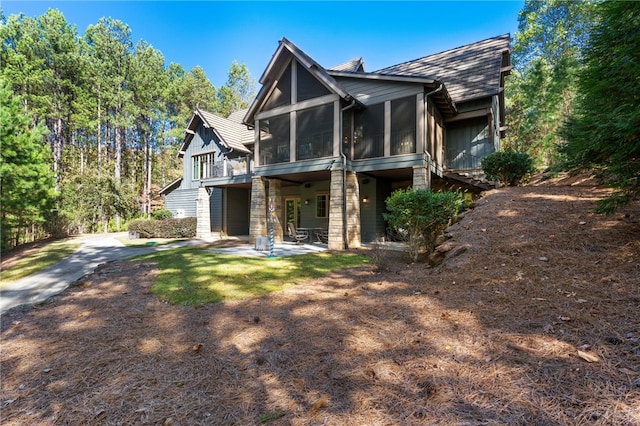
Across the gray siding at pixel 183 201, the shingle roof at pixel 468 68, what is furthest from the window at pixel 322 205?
the gray siding at pixel 183 201

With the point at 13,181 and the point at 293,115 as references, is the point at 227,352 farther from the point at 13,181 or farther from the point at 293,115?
the point at 13,181

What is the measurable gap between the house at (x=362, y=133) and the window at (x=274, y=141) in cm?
5

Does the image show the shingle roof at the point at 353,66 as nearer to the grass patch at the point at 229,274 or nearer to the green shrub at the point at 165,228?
the grass patch at the point at 229,274

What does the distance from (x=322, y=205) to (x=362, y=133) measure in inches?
188

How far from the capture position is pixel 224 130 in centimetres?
1866

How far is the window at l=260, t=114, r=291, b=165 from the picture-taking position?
44.4 feet

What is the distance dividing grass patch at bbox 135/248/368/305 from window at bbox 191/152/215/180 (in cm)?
1035

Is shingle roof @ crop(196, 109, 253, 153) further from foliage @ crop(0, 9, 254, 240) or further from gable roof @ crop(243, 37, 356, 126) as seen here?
foliage @ crop(0, 9, 254, 240)

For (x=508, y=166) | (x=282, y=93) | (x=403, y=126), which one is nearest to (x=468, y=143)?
(x=508, y=166)

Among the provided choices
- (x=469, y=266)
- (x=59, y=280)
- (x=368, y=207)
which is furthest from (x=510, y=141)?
(x=59, y=280)

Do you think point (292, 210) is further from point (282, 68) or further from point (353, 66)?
point (353, 66)

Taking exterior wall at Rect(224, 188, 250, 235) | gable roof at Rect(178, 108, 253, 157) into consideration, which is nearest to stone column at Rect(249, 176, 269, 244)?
gable roof at Rect(178, 108, 253, 157)

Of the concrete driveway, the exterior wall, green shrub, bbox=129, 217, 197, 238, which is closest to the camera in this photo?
the concrete driveway

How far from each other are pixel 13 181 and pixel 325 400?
1634 centimetres
